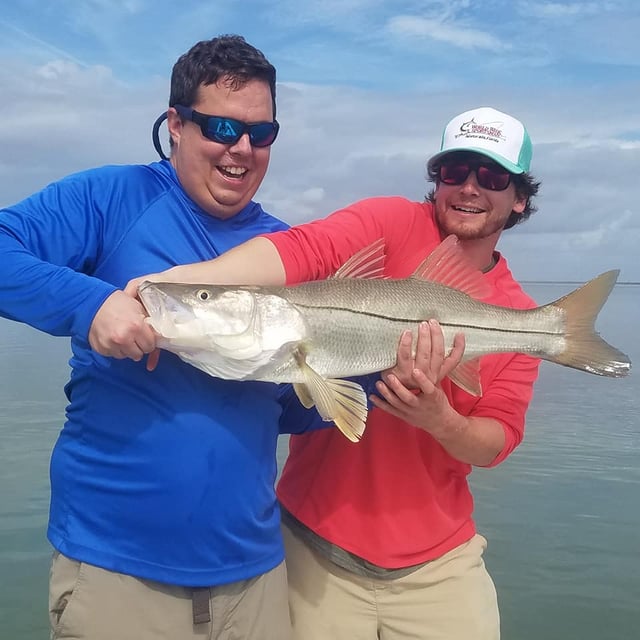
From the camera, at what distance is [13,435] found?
11070 mm

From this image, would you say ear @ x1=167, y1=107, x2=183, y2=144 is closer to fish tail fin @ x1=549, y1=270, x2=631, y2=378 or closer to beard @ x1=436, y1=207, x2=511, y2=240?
beard @ x1=436, y1=207, x2=511, y2=240

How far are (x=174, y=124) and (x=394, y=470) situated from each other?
224cm

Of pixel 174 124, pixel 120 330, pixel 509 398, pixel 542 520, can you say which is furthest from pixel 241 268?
pixel 542 520

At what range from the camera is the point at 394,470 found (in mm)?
3973

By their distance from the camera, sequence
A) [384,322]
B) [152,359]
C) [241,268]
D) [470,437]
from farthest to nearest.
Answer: [470,437] < [384,322] < [241,268] < [152,359]

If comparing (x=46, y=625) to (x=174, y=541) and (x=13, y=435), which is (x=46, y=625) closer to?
(x=174, y=541)

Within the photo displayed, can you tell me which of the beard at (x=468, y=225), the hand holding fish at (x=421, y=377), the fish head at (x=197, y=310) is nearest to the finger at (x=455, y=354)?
the hand holding fish at (x=421, y=377)

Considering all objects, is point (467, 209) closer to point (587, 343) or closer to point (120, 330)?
point (587, 343)

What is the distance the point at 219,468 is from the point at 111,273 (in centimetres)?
101

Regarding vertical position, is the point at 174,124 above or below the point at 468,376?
above

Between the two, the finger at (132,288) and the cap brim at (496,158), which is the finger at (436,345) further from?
the finger at (132,288)

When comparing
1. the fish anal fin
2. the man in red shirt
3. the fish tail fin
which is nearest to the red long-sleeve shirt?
the man in red shirt

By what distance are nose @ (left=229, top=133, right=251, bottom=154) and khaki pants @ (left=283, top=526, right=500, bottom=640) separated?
2.32 metres

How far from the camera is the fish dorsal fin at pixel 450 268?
3.69m
